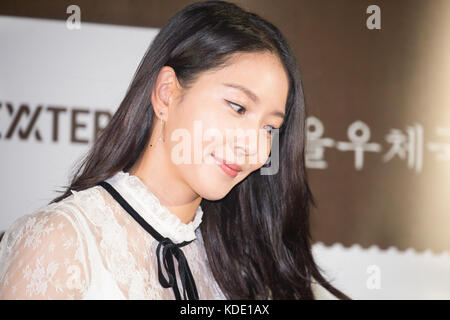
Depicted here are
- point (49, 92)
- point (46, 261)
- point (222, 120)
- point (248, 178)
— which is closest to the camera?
point (46, 261)

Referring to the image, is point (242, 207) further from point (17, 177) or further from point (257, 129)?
point (17, 177)

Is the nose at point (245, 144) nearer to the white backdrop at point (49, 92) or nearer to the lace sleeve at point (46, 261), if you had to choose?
the lace sleeve at point (46, 261)

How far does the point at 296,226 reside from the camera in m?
1.39

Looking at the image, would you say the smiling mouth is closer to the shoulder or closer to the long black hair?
the long black hair

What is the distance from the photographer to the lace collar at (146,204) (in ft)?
3.68

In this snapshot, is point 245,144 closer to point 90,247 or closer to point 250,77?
point 250,77

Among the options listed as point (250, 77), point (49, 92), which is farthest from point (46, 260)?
point (49, 92)

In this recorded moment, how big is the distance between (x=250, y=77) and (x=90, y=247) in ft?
1.59

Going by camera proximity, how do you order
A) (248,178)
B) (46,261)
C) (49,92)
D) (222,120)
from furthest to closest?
(49,92) → (248,178) → (222,120) → (46,261)

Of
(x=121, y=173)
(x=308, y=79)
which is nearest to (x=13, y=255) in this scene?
(x=121, y=173)

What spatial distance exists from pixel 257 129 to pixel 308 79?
89cm

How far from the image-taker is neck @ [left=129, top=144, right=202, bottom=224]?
3.79 feet

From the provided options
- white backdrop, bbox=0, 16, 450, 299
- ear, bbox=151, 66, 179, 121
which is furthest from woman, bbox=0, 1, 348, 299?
white backdrop, bbox=0, 16, 450, 299

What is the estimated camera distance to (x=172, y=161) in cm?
115
